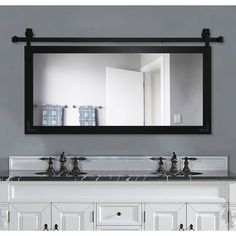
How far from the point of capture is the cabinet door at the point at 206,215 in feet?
9.72

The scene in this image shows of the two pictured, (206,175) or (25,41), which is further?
(25,41)

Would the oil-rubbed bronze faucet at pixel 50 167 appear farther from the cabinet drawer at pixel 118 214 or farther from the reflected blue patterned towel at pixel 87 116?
the cabinet drawer at pixel 118 214

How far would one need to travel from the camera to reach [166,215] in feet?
9.71

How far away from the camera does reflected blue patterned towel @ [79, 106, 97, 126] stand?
137 inches

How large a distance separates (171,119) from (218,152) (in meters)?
0.41

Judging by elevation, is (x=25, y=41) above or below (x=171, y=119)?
above

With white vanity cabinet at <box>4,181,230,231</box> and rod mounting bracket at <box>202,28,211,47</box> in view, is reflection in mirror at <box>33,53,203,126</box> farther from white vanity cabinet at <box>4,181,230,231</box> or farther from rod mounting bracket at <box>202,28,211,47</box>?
white vanity cabinet at <box>4,181,230,231</box>

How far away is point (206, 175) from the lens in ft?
Result: 10.1

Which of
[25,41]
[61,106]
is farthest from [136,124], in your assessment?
[25,41]

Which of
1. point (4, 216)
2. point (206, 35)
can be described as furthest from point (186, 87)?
point (4, 216)

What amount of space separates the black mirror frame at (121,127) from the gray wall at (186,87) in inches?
1.4

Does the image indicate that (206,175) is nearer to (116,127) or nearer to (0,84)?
(116,127)

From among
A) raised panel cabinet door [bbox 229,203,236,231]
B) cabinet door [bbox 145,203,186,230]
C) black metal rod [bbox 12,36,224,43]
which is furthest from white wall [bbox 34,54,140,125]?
raised panel cabinet door [bbox 229,203,236,231]

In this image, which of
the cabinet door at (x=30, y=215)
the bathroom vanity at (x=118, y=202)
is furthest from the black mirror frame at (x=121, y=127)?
the cabinet door at (x=30, y=215)
